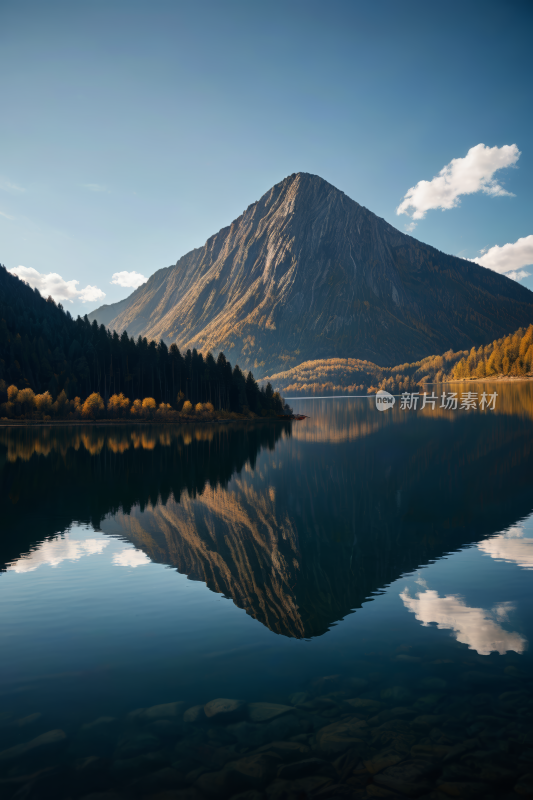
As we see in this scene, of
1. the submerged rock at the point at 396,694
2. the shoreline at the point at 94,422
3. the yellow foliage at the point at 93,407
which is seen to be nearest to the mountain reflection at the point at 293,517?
the submerged rock at the point at 396,694

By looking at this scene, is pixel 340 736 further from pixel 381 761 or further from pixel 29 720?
pixel 29 720

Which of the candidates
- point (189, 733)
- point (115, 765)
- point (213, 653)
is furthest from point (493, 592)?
point (115, 765)

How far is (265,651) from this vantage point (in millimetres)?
14797

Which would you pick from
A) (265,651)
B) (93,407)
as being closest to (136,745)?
(265,651)

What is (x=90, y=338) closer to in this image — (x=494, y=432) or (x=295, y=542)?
(x=494, y=432)

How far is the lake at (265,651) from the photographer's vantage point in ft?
31.2

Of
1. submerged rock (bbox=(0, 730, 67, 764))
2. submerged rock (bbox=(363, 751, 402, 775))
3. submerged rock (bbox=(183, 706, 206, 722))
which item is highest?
submerged rock (bbox=(363, 751, 402, 775))

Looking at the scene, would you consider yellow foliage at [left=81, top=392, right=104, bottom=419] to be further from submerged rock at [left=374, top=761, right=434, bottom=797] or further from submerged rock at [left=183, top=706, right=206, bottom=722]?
submerged rock at [left=374, top=761, right=434, bottom=797]

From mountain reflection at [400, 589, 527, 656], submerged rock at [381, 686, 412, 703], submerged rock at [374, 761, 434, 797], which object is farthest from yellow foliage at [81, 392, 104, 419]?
submerged rock at [374, 761, 434, 797]

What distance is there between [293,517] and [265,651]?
20429 millimetres

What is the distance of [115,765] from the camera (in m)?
9.70

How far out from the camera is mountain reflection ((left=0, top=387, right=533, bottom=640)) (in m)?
19.9

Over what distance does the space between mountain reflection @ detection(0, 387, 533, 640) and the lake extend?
0.20m

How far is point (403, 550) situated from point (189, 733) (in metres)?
18.7
